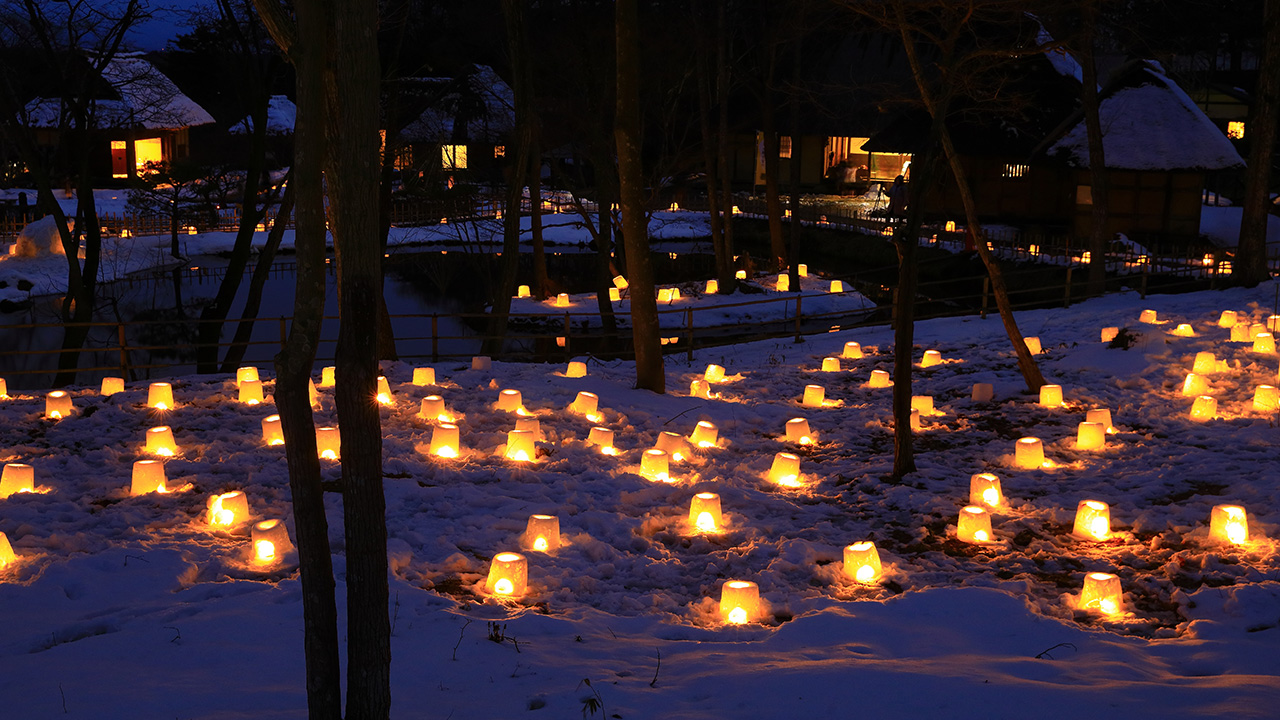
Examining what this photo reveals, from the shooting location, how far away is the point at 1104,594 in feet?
21.7

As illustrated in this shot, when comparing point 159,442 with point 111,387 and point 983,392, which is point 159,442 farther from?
point 983,392

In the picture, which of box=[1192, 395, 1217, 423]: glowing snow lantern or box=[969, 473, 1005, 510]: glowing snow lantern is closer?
box=[969, 473, 1005, 510]: glowing snow lantern

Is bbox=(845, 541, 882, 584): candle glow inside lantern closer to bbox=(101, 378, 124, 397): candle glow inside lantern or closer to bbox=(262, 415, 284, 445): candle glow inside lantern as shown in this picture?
→ bbox=(262, 415, 284, 445): candle glow inside lantern

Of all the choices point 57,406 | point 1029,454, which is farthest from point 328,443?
point 1029,454

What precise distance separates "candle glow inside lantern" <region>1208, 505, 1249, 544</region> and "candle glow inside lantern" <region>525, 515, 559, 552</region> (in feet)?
17.6

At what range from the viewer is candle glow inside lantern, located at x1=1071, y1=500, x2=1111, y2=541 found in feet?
26.2

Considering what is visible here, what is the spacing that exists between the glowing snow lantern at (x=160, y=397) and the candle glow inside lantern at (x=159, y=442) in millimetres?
1538

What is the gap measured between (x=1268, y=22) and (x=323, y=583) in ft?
63.2

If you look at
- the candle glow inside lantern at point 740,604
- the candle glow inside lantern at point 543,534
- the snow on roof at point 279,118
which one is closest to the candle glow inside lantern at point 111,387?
the candle glow inside lantern at point 543,534

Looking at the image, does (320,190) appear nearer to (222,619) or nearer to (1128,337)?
(222,619)

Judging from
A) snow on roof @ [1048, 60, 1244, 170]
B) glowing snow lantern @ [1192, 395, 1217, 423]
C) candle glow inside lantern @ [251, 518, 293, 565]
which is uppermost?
snow on roof @ [1048, 60, 1244, 170]

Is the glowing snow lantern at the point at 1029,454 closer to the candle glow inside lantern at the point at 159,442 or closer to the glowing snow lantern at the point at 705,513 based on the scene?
the glowing snow lantern at the point at 705,513

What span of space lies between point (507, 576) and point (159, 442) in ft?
15.0

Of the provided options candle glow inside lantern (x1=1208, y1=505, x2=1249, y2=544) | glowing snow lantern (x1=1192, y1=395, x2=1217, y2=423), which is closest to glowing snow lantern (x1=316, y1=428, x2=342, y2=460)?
candle glow inside lantern (x1=1208, y1=505, x2=1249, y2=544)
